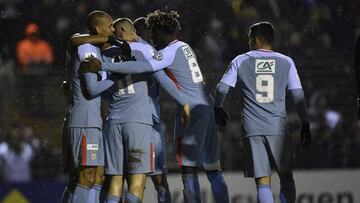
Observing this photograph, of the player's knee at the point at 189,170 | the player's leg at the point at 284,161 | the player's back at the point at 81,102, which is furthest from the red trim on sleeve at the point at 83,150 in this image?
the player's leg at the point at 284,161

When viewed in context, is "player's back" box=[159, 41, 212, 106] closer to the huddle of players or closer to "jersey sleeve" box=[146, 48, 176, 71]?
the huddle of players

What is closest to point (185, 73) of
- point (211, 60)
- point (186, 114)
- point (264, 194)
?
point (186, 114)

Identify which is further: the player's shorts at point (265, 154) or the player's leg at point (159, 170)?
the player's leg at point (159, 170)

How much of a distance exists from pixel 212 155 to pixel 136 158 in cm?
89

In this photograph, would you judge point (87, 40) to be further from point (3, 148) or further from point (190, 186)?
point (3, 148)

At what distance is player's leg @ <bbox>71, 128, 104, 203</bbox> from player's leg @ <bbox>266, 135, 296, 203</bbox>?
128 cm

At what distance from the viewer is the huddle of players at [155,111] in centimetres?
724

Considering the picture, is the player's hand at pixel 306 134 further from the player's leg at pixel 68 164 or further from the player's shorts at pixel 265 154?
the player's leg at pixel 68 164

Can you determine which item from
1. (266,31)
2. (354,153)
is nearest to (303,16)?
(354,153)

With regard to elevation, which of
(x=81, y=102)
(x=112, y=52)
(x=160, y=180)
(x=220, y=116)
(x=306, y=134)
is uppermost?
(x=112, y=52)

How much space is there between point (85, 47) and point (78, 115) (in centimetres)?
49

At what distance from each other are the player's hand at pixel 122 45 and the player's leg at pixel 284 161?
1.24 metres

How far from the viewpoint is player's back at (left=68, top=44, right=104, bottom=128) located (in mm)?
7328

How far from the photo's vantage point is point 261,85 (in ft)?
25.0
